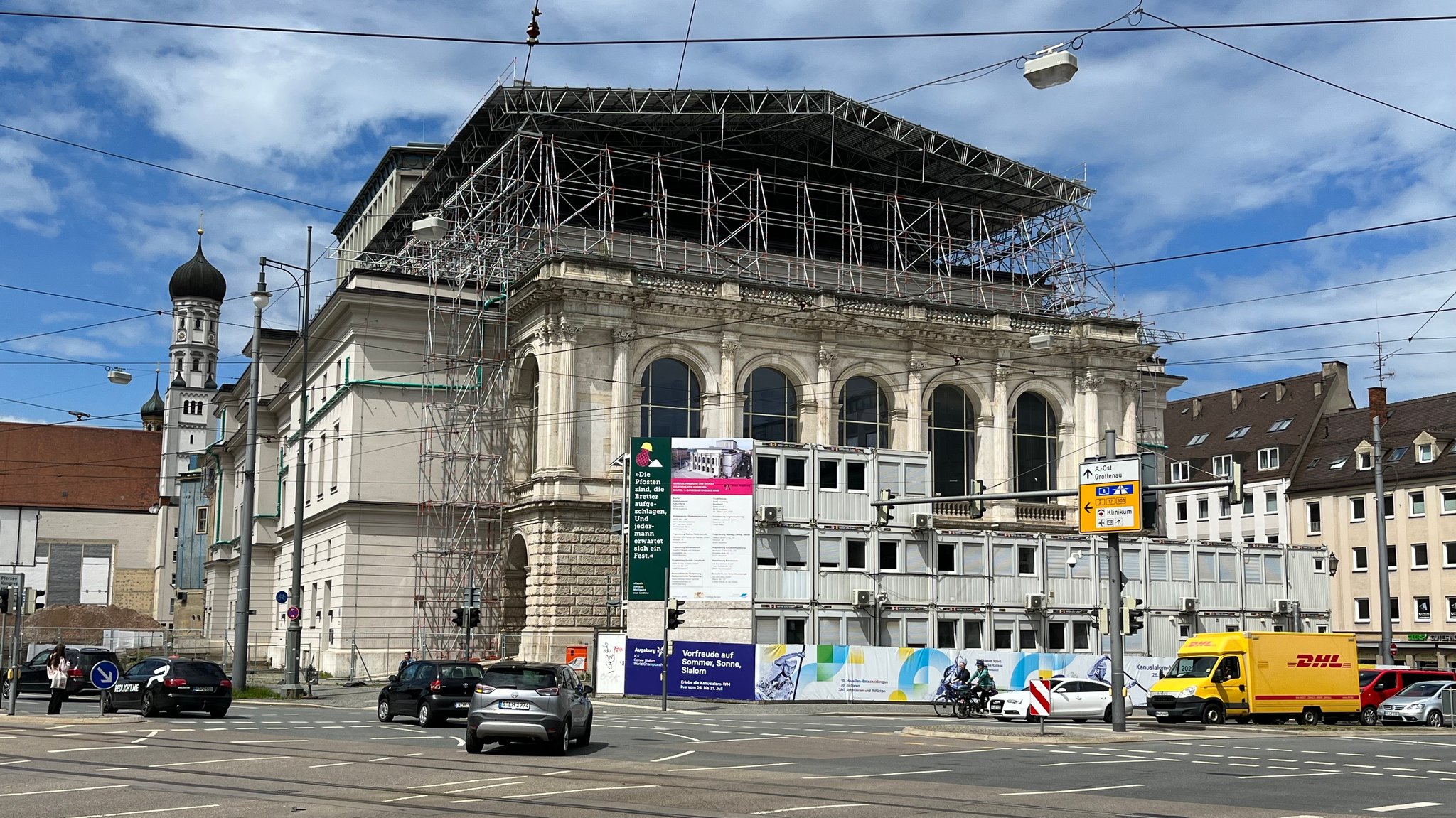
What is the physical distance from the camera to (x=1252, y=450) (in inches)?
3182

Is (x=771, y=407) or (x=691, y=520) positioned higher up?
(x=771, y=407)

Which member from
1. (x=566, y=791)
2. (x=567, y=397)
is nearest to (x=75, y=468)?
(x=567, y=397)

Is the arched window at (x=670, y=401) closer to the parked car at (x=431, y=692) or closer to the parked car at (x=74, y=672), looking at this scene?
the parked car at (x=74, y=672)

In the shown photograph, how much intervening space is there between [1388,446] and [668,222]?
125 ft

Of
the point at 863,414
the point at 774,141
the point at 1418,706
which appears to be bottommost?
the point at 1418,706

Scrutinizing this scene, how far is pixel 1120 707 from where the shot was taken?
100 feet

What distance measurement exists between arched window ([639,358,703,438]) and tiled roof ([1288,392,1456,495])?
110 ft

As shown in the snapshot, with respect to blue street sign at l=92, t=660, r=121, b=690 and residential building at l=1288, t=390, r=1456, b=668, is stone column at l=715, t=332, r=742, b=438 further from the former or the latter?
blue street sign at l=92, t=660, r=121, b=690

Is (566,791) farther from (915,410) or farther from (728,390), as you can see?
(915,410)

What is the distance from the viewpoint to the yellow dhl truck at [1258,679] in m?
37.2

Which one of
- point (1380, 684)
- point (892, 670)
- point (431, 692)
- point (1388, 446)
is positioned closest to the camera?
point (431, 692)

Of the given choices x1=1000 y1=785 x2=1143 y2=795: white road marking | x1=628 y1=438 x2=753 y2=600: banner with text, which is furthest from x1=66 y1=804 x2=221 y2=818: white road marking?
x1=628 y1=438 x2=753 y2=600: banner with text

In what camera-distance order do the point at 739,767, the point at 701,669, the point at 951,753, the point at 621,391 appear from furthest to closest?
the point at 621,391, the point at 701,669, the point at 951,753, the point at 739,767

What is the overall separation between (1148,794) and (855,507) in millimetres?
32245
